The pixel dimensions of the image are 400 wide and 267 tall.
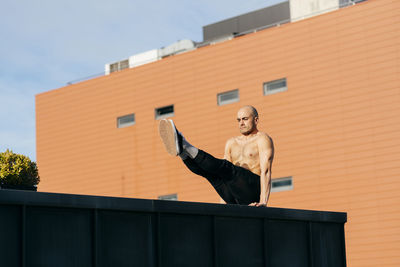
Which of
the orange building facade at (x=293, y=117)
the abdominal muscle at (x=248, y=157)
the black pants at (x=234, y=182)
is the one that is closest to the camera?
the black pants at (x=234, y=182)

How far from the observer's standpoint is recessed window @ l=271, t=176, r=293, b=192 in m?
34.0

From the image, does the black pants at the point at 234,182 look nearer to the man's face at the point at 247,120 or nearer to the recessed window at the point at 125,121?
the man's face at the point at 247,120

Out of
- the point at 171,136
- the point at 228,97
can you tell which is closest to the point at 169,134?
the point at 171,136

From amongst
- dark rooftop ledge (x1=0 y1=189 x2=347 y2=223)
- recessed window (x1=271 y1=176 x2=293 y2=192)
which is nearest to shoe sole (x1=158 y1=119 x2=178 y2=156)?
dark rooftop ledge (x1=0 y1=189 x2=347 y2=223)

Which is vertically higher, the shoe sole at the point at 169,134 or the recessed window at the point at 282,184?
the recessed window at the point at 282,184

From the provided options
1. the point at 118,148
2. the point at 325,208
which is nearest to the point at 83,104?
the point at 118,148

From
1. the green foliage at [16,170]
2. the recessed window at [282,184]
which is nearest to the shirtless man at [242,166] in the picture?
the green foliage at [16,170]

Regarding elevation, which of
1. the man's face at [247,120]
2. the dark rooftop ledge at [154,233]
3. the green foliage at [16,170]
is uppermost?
the man's face at [247,120]

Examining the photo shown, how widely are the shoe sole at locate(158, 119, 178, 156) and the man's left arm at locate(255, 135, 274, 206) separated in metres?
2.03

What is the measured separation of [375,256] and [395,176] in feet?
11.7

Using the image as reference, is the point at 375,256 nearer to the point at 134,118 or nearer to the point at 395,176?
the point at 395,176

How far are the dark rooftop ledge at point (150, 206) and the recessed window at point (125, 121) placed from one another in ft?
89.8

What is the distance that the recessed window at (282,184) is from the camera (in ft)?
111

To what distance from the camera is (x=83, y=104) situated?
43.0 metres
